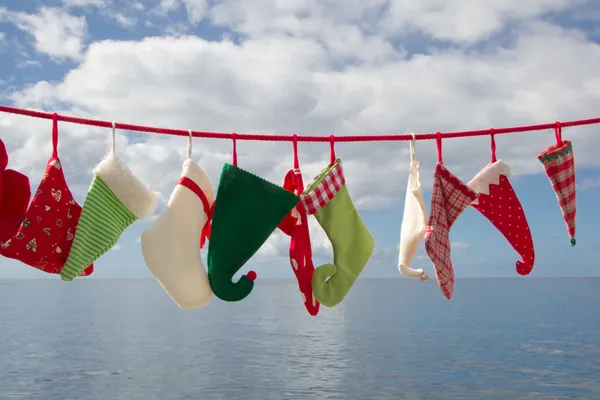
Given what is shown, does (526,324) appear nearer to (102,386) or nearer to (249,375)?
(249,375)

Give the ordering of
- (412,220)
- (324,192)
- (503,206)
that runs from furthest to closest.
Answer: (503,206), (412,220), (324,192)

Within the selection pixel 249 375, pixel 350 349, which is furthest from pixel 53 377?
pixel 350 349

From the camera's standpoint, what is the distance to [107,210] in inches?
143

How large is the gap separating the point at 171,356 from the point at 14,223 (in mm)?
73092

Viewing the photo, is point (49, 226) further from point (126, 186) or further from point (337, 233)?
point (337, 233)

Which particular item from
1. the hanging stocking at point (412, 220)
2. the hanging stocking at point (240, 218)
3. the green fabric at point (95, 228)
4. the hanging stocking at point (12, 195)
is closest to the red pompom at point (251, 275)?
the hanging stocking at point (240, 218)

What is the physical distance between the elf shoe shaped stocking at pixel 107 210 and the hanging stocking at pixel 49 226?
7cm

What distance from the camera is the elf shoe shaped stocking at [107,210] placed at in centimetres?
352

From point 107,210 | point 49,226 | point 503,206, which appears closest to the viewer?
point 49,226

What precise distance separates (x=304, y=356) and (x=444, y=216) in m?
73.3

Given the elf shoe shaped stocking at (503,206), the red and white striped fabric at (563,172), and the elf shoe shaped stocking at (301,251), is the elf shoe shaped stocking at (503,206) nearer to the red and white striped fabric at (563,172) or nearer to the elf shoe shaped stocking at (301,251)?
the red and white striped fabric at (563,172)

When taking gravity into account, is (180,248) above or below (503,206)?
below

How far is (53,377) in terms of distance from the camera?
214ft

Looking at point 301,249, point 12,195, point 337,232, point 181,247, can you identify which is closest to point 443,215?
point 337,232
